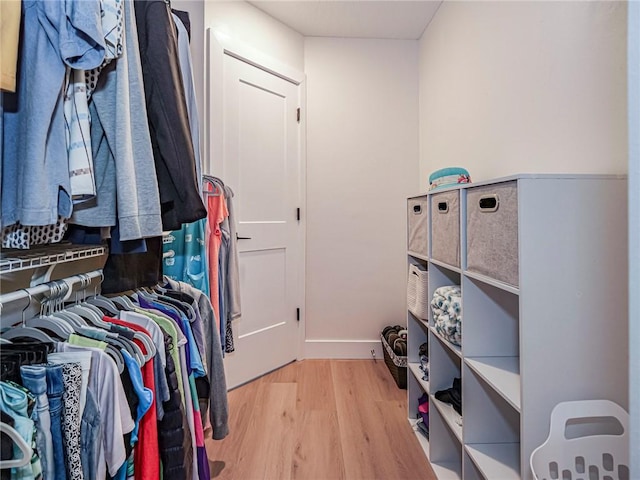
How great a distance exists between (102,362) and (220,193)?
1215 mm

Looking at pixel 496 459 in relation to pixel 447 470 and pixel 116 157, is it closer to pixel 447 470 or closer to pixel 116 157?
pixel 447 470

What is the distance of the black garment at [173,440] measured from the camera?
3.10ft

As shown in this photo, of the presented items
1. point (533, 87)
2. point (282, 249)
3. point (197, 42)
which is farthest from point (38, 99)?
point (282, 249)

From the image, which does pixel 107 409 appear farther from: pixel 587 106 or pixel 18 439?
pixel 587 106

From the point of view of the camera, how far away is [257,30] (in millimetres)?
2654

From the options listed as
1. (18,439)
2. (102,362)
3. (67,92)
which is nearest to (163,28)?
(67,92)

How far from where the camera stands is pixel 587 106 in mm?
1246

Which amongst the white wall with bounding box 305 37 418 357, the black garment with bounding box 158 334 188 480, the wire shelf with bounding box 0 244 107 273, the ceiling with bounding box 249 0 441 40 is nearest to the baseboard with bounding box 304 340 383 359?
the white wall with bounding box 305 37 418 357

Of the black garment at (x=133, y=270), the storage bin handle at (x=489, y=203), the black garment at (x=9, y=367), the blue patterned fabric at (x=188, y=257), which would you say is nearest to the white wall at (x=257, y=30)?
the blue patterned fabric at (x=188, y=257)

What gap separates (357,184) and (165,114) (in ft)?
7.22

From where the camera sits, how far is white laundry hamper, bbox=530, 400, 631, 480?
1.01m

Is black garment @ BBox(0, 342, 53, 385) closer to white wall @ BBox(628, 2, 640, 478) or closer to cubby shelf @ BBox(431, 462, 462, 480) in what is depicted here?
white wall @ BBox(628, 2, 640, 478)

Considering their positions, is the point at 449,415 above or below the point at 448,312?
below

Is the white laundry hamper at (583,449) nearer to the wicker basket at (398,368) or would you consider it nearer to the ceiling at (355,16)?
the wicker basket at (398,368)
